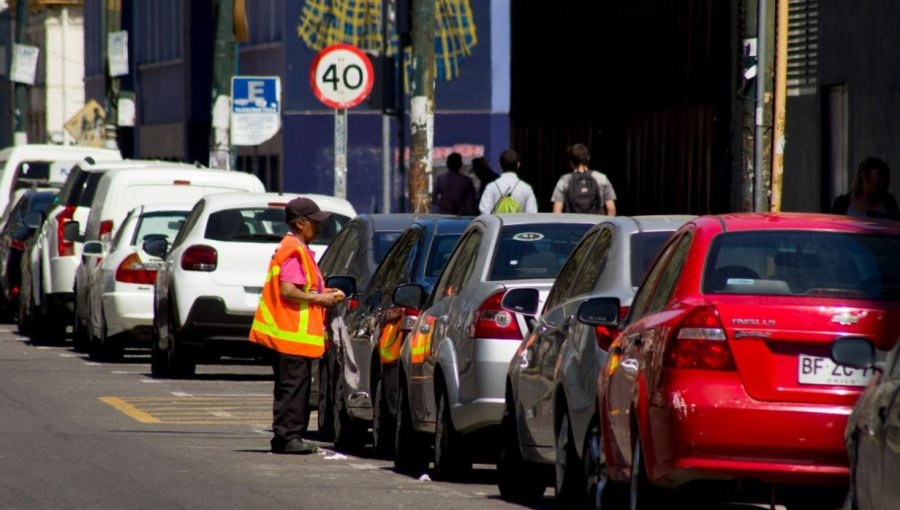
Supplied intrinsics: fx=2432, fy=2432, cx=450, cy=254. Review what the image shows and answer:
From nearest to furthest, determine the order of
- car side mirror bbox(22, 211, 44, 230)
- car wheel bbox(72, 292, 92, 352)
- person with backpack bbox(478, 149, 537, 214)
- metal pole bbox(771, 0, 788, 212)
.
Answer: metal pole bbox(771, 0, 788, 212), person with backpack bbox(478, 149, 537, 214), car wheel bbox(72, 292, 92, 352), car side mirror bbox(22, 211, 44, 230)

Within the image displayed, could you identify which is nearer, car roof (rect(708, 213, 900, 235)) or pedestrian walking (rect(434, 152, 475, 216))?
car roof (rect(708, 213, 900, 235))

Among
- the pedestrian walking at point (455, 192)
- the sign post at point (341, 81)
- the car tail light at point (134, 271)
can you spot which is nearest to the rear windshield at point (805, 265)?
the car tail light at point (134, 271)

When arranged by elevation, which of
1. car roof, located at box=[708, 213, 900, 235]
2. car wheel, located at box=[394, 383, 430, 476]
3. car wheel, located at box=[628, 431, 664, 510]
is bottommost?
car wheel, located at box=[394, 383, 430, 476]

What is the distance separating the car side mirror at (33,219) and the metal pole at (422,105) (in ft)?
15.7

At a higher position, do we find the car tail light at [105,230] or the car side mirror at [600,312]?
the car side mirror at [600,312]

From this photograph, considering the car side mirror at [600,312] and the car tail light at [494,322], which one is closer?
the car side mirror at [600,312]

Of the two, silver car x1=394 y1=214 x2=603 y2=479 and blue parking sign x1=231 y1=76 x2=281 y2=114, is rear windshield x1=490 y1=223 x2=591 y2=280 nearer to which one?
silver car x1=394 y1=214 x2=603 y2=479

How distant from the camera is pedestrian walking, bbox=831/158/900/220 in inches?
649

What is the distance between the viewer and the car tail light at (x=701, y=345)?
9.08 m

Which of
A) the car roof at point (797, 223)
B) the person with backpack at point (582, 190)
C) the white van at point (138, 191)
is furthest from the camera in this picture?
the white van at point (138, 191)

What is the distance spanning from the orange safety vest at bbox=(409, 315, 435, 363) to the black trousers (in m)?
1.18

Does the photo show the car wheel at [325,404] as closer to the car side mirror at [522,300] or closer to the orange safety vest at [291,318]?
the orange safety vest at [291,318]

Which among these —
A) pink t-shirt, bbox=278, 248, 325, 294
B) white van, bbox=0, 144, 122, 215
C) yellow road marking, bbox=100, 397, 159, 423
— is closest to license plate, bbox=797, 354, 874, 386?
pink t-shirt, bbox=278, 248, 325, 294

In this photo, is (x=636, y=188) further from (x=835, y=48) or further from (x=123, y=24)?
(x=123, y=24)
